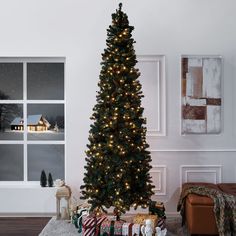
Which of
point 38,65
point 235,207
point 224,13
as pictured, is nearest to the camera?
point 235,207

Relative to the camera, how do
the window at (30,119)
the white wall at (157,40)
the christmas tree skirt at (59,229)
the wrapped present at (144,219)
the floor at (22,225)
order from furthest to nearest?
the window at (30,119) < the white wall at (157,40) < the floor at (22,225) < the christmas tree skirt at (59,229) < the wrapped present at (144,219)

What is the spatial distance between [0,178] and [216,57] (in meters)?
3.48

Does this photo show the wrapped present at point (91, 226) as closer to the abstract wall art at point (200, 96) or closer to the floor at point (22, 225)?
the floor at point (22, 225)

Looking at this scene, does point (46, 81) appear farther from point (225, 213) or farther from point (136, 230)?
point (225, 213)

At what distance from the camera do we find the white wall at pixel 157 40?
4387 mm

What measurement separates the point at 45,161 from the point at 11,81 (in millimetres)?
1261

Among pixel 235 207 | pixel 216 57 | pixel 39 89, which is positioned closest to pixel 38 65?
pixel 39 89

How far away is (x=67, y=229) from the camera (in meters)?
3.88

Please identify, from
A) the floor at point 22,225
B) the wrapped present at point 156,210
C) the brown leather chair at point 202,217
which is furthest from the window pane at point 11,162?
the brown leather chair at point 202,217

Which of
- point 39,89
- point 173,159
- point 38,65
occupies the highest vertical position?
point 38,65

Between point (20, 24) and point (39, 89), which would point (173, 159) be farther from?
point (20, 24)

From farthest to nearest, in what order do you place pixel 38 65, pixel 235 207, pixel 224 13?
pixel 38 65 → pixel 224 13 → pixel 235 207

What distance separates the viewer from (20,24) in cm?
439

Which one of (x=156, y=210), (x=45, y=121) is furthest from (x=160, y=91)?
(x=45, y=121)
